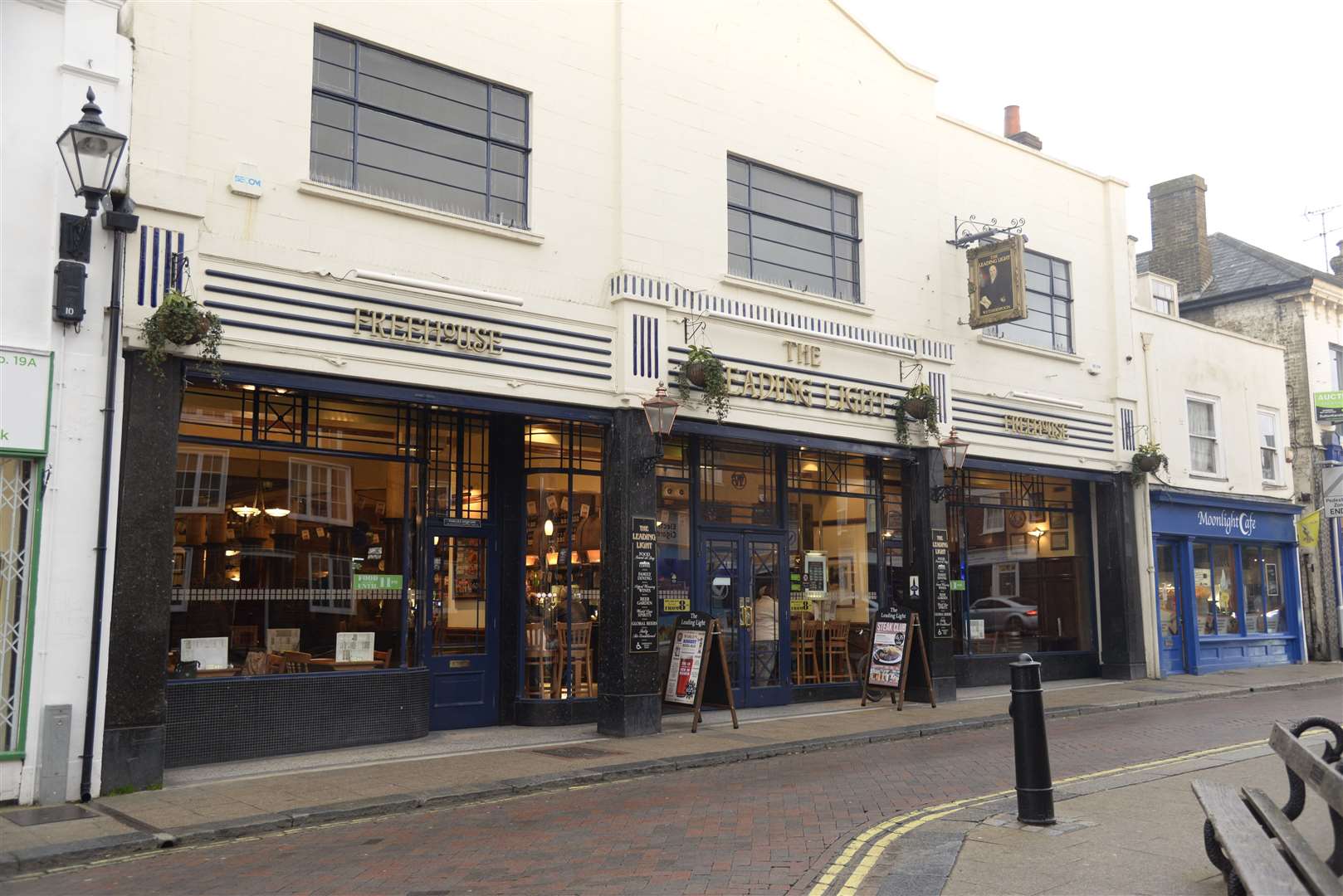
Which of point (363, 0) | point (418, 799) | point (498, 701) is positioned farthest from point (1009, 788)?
point (363, 0)

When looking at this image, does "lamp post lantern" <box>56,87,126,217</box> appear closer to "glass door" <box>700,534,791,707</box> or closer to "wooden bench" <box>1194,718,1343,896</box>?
"glass door" <box>700,534,791,707</box>

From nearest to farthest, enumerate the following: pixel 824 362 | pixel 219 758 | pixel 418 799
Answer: pixel 418 799
pixel 219 758
pixel 824 362

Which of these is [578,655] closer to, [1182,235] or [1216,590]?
[1216,590]

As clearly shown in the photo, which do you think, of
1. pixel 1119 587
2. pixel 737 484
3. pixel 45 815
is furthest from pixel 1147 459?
pixel 45 815

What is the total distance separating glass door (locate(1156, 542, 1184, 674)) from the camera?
2092 centimetres

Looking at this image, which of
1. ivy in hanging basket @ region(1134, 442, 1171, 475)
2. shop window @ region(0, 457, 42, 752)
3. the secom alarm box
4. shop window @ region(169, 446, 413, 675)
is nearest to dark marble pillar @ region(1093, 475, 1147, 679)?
ivy in hanging basket @ region(1134, 442, 1171, 475)

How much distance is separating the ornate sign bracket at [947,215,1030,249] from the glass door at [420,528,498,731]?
9.30 meters

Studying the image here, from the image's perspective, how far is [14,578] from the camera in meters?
9.20

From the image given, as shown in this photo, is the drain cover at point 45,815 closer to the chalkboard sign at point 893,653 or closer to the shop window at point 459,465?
the shop window at point 459,465

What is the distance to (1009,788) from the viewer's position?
372 inches

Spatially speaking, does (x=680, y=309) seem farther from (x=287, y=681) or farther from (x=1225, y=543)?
(x=1225, y=543)

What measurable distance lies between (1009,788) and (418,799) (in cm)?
494

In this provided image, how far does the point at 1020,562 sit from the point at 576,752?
10.7 m

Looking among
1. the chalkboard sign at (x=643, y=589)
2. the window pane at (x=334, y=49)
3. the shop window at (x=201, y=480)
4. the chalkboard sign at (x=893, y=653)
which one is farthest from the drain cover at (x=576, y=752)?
the window pane at (x=334, y=49)
